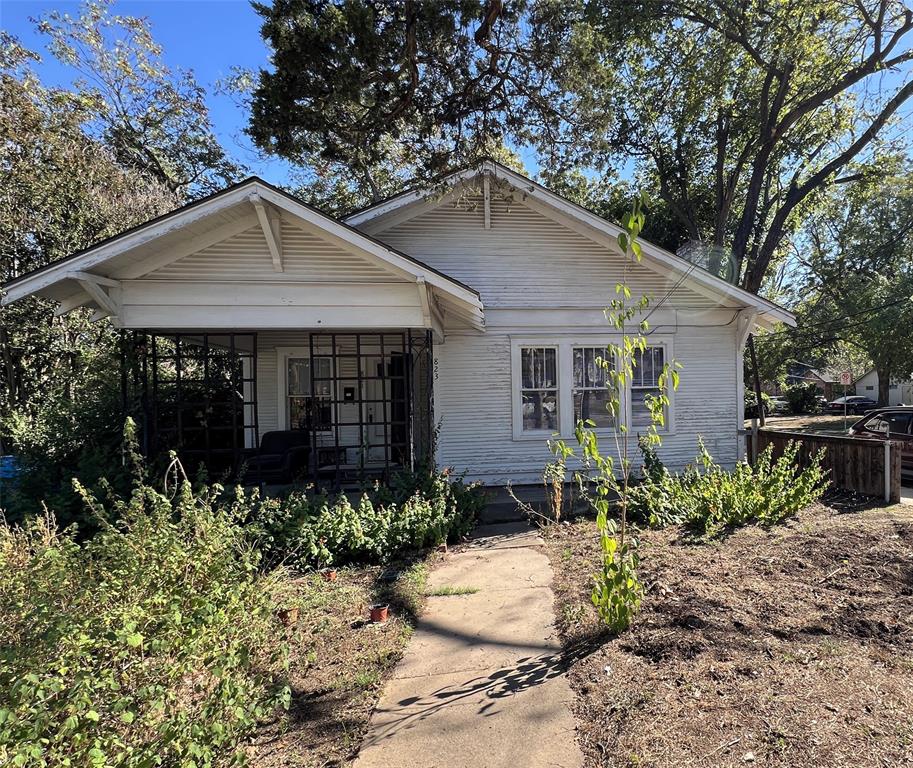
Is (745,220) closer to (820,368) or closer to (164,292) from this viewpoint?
(164,292)

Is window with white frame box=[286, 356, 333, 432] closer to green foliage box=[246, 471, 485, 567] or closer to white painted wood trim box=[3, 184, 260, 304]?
green foliage box=[246, 471, 485, 567]

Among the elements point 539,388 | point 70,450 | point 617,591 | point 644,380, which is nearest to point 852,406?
point 644,380

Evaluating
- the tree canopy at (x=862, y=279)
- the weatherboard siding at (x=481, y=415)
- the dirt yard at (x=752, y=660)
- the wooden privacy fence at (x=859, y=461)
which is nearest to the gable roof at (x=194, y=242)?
the weatherboard siding at (x=481, y=415)

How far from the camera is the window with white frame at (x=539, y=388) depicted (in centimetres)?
969

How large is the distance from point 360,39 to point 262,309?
4043 mm

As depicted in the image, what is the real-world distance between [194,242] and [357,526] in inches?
171

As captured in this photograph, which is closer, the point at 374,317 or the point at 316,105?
the point at 374,317

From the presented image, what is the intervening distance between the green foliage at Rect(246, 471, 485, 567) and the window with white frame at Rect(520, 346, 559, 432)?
11.2 feet

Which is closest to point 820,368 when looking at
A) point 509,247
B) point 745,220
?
point 745,220

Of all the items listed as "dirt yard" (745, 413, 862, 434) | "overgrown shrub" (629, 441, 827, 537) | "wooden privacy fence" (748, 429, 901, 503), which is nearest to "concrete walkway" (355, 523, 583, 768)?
"overgrown shrub" (629, 441, 827, 537)

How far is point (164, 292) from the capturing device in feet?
22.8

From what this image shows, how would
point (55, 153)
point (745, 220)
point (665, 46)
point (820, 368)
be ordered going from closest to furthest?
point (55, 153), point (665, 46), point (745, 220), point (820, 368)

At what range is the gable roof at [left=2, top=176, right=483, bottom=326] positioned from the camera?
621 centimetres

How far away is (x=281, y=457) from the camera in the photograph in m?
8.88
